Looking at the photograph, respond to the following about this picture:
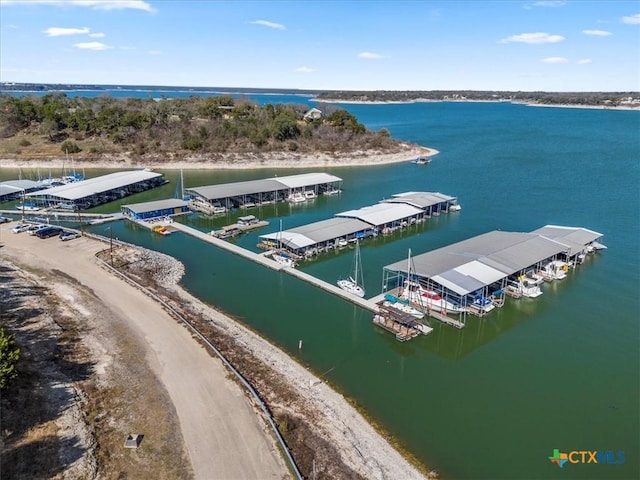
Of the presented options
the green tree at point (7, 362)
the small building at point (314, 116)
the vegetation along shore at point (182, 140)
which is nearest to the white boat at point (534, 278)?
the green tree at point (7, 362)

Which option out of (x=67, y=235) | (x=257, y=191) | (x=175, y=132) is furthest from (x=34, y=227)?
(x=175, y=132)

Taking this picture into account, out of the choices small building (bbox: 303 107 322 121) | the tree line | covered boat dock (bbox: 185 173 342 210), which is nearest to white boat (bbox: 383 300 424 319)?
covered boat dock (bbox: 185 173 342 210)

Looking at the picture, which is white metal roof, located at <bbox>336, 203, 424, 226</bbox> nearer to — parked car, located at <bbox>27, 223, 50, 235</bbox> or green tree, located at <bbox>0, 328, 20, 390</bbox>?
parked car, located at <bbox>27, 223, 50, 235</bbox>

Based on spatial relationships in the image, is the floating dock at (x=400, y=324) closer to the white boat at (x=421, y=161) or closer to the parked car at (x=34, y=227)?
the parked car at (x=34, y=227)

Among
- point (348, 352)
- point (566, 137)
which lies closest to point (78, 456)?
point (348, 352)

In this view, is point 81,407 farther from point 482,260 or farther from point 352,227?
point 352,227
